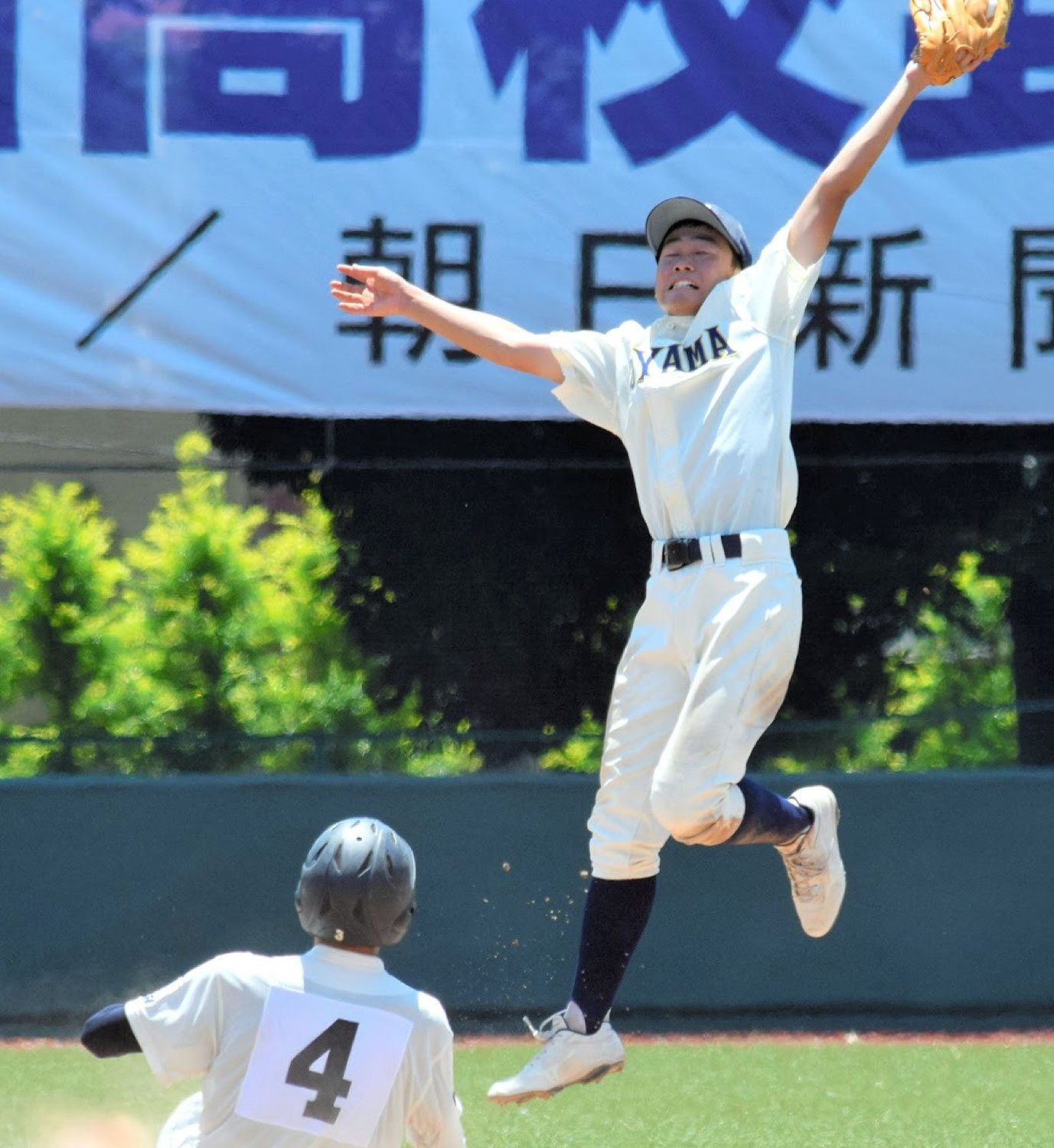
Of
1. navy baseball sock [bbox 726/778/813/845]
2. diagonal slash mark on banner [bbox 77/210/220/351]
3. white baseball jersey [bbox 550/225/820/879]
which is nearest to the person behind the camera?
white baseball jersey [bbox 550/225/820/879]

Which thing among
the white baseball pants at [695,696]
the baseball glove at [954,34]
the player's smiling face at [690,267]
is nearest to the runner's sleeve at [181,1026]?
the white baseball pants at [695,696]

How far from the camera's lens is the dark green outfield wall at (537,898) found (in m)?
6.69

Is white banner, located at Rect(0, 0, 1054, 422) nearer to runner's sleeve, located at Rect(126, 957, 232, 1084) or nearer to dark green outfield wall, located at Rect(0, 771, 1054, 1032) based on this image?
dark green outfield wall, located at Rect(0, 771, 1054, 1032)

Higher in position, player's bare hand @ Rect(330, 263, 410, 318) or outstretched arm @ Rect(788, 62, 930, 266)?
outstretched arm @ Rect(788, 62, 930, 266)

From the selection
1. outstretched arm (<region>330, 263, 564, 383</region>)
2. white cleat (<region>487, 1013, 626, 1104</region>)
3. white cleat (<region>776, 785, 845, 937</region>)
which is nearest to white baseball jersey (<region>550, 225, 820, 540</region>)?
outstretched arm (<region>330, 263, 564, 383</region>)

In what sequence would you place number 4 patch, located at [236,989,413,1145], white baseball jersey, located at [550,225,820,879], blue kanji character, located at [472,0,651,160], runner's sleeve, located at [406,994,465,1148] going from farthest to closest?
blue kanji character, located at [472,0,651,160], white baseball jersey, located at [550,225,820,879], runner's sleeve, located at [406,994,465,1148], number 4 patch, located at [236,989,413,1145]

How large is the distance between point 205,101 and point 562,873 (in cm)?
286

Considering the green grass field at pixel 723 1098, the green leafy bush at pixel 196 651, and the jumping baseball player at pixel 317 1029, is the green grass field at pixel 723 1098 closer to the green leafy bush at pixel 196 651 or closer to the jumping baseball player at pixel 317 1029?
the green leafy bush at pixel 196 651

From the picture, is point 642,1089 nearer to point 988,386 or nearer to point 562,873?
point 562,873

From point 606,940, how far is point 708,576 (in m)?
0.82

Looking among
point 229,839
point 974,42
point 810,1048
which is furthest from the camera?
point 229,839

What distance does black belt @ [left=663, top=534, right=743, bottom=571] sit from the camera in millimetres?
4039

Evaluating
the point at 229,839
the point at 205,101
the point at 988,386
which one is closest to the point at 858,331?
the point at 988,386

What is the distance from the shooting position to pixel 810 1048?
20.3 ft
